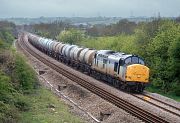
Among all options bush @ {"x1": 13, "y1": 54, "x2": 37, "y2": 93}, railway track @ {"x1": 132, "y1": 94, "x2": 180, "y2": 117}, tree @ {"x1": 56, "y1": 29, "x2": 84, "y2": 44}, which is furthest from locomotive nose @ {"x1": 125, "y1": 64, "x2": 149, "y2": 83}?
tree @ {"x1": 56, "y1": 29, "x2": 84, "y2": 44}

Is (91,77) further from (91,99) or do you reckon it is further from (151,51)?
(91,99)

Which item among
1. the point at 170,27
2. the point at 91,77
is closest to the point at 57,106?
the point at 91,77

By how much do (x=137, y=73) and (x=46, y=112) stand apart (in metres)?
11.8

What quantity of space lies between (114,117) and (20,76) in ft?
32.4

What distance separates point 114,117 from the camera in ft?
86.3

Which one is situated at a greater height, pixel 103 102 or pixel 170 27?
pixel 170 27

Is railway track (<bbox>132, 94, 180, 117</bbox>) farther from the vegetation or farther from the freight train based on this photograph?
the vegetation

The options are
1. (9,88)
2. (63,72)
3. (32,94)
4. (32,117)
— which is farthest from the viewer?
(63,72)

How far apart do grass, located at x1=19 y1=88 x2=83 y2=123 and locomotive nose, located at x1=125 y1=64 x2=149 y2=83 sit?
6.77m

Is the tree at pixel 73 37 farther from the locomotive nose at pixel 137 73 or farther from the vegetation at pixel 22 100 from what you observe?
the vegetation at pixel 22 100

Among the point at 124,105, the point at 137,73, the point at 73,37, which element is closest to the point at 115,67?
the point at 137,73

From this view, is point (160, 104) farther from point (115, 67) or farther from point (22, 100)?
point (22, 100)

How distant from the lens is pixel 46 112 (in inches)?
1029

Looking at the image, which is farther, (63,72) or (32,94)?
(63,72)
